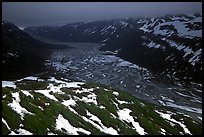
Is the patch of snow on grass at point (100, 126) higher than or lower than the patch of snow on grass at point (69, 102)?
lower

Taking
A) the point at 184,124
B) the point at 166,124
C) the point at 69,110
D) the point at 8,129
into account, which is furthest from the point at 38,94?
the point at 184,124

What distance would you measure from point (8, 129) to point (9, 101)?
18.4 m

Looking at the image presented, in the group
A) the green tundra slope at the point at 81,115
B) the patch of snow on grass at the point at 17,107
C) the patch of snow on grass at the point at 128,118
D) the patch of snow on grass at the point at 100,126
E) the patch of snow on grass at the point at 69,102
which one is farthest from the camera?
the patch of snow on grass at the point at 69,102

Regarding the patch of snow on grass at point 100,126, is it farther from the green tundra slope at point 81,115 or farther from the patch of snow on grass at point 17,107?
the patch of snow on grass at point 17,107

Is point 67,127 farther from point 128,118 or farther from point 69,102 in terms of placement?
point 128,118

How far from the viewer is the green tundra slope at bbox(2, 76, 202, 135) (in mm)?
71250

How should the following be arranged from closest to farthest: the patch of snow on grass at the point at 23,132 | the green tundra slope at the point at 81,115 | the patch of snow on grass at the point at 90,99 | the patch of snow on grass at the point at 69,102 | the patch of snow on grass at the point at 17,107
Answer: the patch of snow on grass at the point at 23,132 → the green tundra slope at the point at 81,115 → the patch of snow on grass at the point at 17,107 → the patch of snow on grass at the point at 69,102 → the patch of snow on grass at the point at 90,99

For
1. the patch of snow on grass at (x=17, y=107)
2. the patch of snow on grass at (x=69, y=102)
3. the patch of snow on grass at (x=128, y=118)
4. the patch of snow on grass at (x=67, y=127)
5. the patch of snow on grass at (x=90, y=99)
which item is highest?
the patch of snow on grass at (x=17, y=107)

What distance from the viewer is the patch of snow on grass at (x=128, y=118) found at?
94.6 metres

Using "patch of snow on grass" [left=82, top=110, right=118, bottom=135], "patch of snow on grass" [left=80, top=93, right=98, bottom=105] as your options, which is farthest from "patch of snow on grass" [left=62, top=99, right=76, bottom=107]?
"patch of snow on grass" [left=82, top=110, right=118, bottom=135]

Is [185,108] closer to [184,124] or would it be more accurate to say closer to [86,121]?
[184,124]

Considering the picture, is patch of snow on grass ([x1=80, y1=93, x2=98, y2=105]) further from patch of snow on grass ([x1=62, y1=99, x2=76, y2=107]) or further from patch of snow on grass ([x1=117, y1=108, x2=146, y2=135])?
patch of snow on grass ([x1=117, y1=108, x2=146, y2=135])

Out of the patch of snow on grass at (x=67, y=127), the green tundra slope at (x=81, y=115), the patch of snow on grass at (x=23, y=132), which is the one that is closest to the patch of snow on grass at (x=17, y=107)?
the green tundra slope at (x=81, y=115)

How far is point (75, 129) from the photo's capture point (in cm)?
7619
